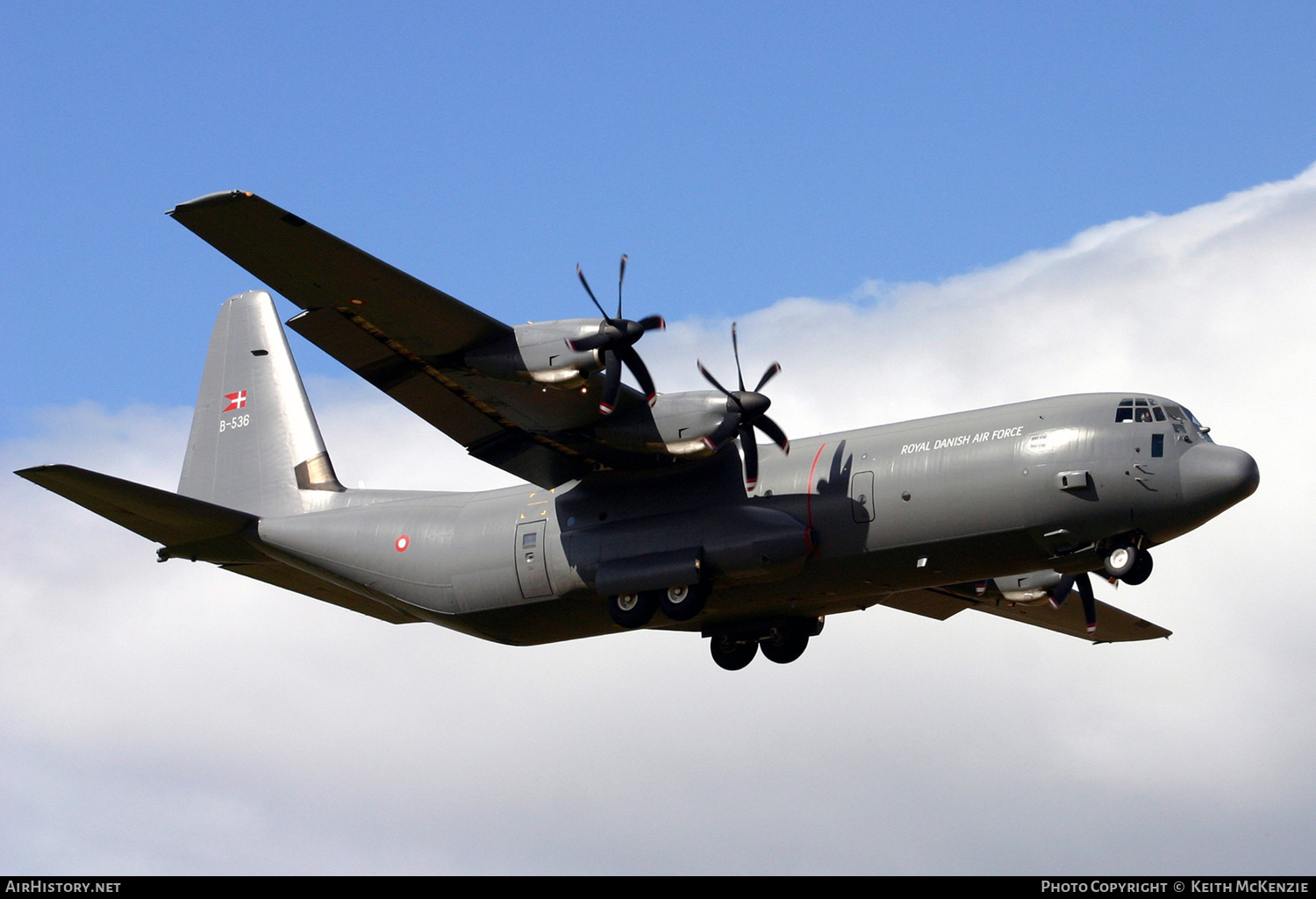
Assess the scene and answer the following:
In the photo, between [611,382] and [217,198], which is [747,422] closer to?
[611,382]

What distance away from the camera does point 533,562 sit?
23328 millimetres

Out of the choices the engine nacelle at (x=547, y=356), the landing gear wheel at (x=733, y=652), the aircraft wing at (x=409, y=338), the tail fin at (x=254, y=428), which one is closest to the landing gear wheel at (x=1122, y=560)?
the landing gear wheel at (x=733, y=652)

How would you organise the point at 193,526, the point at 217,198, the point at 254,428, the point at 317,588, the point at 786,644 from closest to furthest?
the point at 217,198, the point at 786,644, the point at 193,526, the point at 317,588, the point at 254,428

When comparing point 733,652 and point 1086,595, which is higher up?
point 1086,595

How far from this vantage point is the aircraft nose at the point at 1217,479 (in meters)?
19.9

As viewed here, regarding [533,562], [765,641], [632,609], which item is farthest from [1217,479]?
[533,562]

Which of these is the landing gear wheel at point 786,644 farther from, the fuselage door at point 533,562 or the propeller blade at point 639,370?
the propeller blade at point 639,370

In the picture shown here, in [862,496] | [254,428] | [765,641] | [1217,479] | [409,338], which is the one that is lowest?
[765,641]

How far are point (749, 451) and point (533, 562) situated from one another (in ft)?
12.7

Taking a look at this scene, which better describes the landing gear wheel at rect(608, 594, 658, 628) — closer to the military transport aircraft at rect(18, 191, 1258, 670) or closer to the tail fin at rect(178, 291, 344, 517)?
the military transport aircraft at rect(18, 191, 1258, 670)

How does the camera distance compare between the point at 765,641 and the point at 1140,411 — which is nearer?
the point at 1140,411

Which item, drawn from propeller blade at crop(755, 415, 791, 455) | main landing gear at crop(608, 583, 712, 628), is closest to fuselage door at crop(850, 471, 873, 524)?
propeller blade at crop(755, 415, 791, 455)

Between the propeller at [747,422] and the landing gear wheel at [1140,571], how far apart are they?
16.7ft
